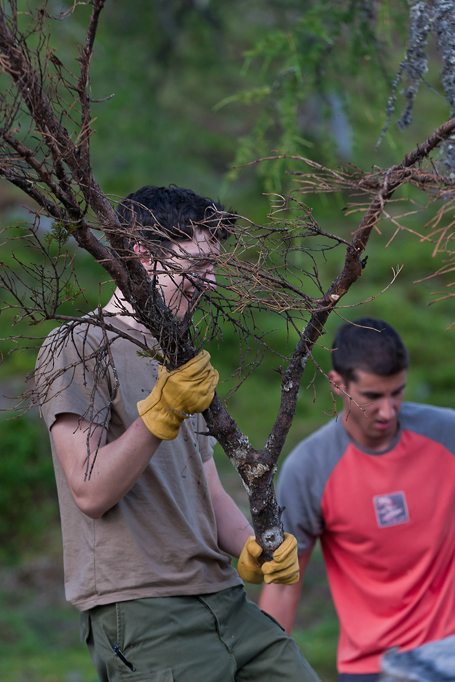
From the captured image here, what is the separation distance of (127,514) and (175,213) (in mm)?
816

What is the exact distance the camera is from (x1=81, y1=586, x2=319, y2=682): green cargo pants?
5.13ft

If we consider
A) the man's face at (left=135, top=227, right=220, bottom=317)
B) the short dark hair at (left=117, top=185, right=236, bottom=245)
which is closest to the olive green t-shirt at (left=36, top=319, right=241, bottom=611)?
the man's face at (left=135, top=227, right=220, bottom=317)

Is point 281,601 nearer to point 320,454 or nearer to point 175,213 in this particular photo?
point 320,454

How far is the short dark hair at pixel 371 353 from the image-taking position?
7.77 ft

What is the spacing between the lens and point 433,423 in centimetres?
252

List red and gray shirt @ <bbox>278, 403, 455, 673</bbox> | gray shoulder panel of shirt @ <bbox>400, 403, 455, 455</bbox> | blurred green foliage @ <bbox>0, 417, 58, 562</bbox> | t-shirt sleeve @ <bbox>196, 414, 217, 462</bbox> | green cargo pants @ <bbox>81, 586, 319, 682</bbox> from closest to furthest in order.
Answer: green cargo pants @ <bbox>81, 586, 319, 682</bbox> < t-shirt sleeve @ <bbox>196, 414, 217, 462</bbox> < red and gray shirt @ <bbox>278, 403, 455, 673</bbox> < gray shoulder panel of shirt @ <bbox>400, 403, 455, 455</bbox> < blurred green foliage @ <bbox>0, 417, 58, 562</bbox>

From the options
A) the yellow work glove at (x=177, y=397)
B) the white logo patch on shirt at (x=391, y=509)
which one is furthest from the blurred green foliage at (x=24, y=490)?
the yellow work glove at (x=177, y=397)

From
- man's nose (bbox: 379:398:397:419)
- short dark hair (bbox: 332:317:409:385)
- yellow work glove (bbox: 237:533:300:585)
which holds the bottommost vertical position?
yellow work glove (bbox: 237:533:300:585)

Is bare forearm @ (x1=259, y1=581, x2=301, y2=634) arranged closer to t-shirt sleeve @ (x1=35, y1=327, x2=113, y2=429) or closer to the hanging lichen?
t-shirt sleeve @ (x1=35, y1=327, x2=113, y2=429)

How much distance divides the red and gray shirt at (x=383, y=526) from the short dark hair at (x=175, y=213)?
1.24 meters

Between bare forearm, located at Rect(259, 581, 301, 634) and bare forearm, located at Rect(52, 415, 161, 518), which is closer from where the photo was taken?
bare forearm, located at Rect(52, 415, 161, 518)

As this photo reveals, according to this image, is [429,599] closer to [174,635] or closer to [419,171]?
[174,635]

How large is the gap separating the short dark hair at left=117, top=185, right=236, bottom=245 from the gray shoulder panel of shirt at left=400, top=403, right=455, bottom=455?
4.38 feet

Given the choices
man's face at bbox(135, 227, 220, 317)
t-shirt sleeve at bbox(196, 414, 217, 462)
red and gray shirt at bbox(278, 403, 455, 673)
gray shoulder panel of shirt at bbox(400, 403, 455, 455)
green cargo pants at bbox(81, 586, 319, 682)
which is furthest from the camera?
gray shoulder panel of shirt at bbox(400, 403, 455, 455)
